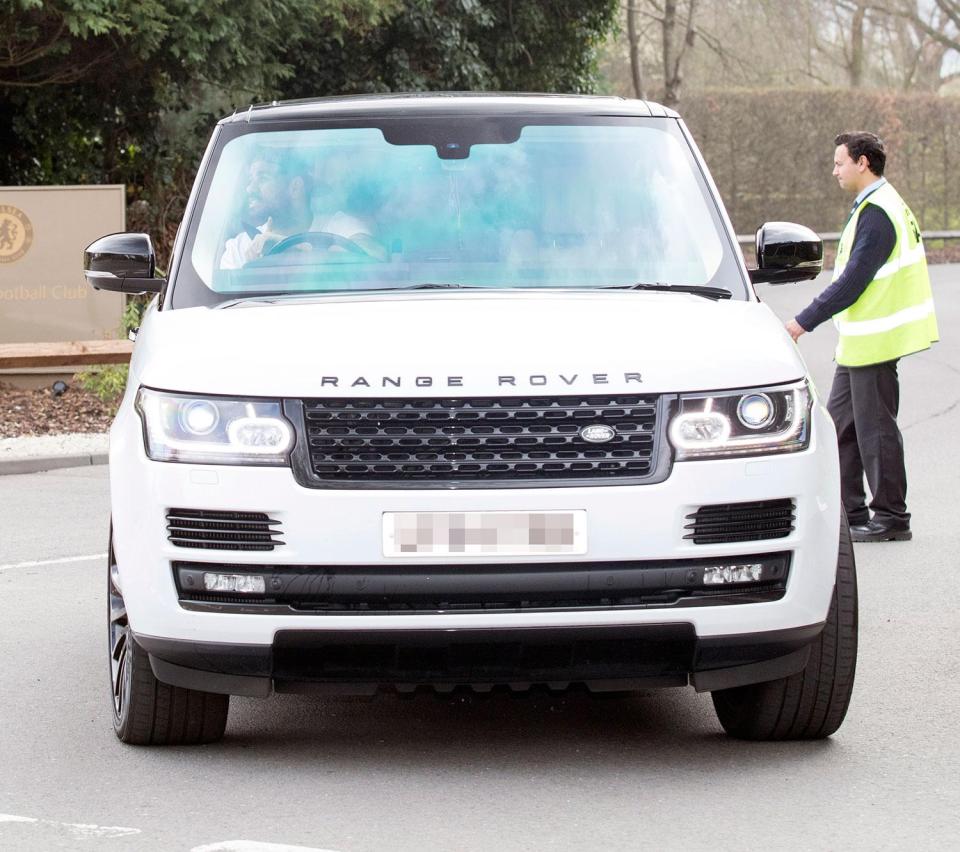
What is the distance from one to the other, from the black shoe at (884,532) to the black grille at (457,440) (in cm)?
492

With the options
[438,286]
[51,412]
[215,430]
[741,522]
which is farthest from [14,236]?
[741,522]

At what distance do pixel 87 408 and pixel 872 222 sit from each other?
26.8 feet

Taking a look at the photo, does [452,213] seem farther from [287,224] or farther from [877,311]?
[877,311]

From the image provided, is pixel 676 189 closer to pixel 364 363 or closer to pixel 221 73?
pixel 364 363

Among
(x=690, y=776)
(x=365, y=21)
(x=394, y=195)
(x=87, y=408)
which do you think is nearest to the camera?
(x=690, y=776)

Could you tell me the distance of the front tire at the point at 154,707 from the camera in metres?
5.31

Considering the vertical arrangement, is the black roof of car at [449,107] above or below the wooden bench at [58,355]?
above

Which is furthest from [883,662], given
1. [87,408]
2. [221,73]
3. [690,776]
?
[221,73]

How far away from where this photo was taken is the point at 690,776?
5.17 m

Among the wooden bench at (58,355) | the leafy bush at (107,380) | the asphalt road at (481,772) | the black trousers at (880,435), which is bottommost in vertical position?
the leafy bush at (107,380)

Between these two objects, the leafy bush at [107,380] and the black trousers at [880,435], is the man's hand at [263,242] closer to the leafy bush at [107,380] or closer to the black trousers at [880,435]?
the black trousers at [880,435]

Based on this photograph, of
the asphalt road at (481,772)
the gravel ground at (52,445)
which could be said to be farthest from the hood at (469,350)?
the gravel ground at (52,445)

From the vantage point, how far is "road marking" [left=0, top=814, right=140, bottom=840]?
4645mm

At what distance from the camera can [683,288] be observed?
5664 mm
